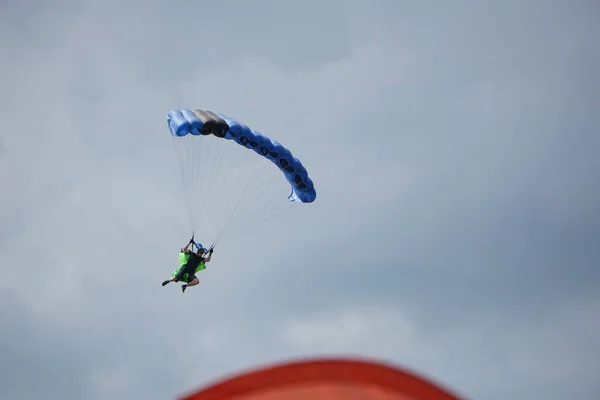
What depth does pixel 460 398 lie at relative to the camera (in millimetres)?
6465

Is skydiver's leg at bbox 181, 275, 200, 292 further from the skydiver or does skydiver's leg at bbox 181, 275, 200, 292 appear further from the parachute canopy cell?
the parachute canopy cell

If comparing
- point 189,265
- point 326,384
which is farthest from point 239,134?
point 326,384

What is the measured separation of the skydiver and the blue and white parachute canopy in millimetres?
4374

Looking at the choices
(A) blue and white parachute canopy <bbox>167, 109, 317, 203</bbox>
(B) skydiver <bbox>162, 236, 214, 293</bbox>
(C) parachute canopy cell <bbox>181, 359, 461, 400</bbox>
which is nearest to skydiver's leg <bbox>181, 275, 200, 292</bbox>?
(B) skydiver <bbox>162, 236, 214, 293</bbox>

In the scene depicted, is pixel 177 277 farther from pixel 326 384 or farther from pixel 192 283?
pixel 326 384

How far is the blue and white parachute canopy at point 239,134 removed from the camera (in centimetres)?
2058

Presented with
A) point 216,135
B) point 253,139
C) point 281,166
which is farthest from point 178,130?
point 281,166

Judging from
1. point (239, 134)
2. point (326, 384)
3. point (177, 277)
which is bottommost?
point (326, 384)

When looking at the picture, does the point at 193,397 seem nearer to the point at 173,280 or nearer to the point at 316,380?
the point at 316,380

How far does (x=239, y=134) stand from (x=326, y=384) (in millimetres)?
16005

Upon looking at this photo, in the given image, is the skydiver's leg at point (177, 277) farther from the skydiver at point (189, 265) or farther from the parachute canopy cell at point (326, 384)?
the parachute canopy cell at point (326, 384)

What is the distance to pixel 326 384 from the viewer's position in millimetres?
6523

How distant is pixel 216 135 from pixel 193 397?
15.6 m

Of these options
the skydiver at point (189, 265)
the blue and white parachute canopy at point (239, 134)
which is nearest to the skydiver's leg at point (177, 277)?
the skydiver at point (189, 265)
